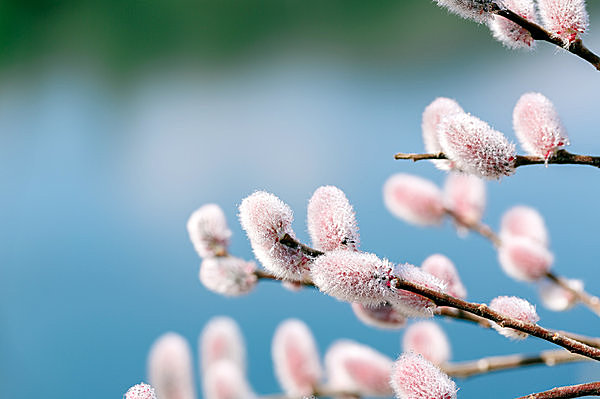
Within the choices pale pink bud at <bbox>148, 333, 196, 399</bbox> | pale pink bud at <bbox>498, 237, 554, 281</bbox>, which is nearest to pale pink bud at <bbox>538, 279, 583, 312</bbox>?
pale pink bud at <bbox>498, 237, 554, 281</bbox>

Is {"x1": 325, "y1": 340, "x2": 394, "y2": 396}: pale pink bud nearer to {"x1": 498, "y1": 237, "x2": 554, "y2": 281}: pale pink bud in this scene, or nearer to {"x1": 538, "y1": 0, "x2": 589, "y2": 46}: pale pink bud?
{"x1": 498, "y1": 237, "x2": 554, "y2": 281}: pale pink bud

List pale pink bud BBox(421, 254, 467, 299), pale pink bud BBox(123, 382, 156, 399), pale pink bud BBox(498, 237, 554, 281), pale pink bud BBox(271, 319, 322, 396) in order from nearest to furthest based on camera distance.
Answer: pale pink bud BBox(123, 382, 156, 399), pale pink bud BBox(421, 254, 467, 299), pale pink bud BBox(498, 237, 554, 281), pale pink bud BBox(271, 319, 322, 396)

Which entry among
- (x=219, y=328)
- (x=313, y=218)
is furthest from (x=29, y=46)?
(x=313, y=218)

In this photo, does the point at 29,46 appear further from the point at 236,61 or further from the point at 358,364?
the point at 358,364

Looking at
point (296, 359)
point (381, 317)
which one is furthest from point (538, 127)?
point (296, 359)

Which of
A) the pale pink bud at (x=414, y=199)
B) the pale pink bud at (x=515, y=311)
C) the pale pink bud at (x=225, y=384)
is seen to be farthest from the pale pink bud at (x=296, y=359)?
the pale pink bud at (x=515, y=311)

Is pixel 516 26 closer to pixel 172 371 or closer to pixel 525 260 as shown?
pixel 525 260
